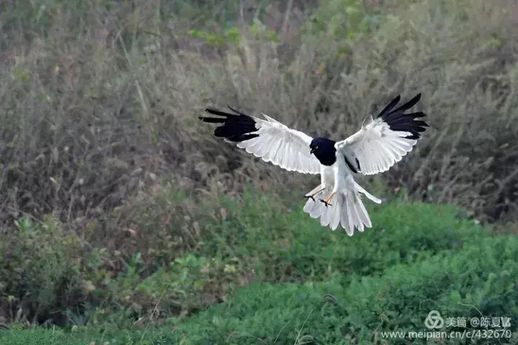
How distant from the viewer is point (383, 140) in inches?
260

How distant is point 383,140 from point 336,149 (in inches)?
10.3

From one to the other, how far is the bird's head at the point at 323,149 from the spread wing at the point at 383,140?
5cm

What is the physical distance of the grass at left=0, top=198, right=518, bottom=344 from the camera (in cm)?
677

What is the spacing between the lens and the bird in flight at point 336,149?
21.2 feet

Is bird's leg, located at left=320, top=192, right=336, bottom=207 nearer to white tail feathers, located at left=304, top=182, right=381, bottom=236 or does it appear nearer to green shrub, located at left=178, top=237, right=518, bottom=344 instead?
white tail feathers, located at left=304, top=182, right=381, bottom=236

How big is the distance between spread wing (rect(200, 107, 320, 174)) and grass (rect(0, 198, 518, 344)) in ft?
2.63

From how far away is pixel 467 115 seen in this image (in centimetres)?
973

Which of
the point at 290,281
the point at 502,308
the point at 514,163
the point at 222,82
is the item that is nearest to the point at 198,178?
the point at 222,82

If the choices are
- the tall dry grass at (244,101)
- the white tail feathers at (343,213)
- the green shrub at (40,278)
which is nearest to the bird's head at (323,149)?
the white tail feathers at (343,213)

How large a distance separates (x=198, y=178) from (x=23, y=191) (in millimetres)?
1423

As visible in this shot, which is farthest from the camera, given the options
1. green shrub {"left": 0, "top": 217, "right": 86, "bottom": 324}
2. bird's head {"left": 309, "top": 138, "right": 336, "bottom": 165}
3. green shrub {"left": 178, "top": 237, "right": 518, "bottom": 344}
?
green shrub {"left": 0, "top": 217, "right": 86, "bottom": 324}

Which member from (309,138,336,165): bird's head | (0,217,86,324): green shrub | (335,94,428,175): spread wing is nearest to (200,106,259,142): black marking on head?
(309,138,336,165): bird's head

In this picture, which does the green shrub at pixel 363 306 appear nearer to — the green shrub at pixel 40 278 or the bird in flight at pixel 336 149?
the bird in flight at pixel 336 149

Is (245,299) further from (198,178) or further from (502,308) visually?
(198,178)
